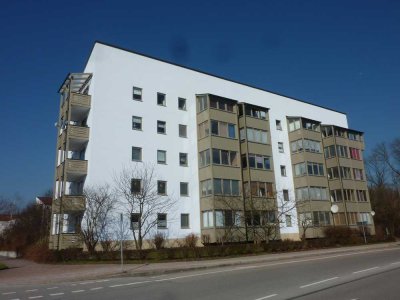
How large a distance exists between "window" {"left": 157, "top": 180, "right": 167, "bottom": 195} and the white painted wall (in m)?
0.43

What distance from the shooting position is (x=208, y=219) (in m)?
35.8

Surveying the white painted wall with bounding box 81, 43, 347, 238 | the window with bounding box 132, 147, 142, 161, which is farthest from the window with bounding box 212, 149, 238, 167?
the window with bounding box 132, 147, 142, 161

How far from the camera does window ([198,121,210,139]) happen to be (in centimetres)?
3826

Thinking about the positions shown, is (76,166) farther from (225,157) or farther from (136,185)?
(225,157)

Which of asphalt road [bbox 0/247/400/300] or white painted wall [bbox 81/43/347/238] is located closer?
asphalt road [bbox 0/247/400/300]

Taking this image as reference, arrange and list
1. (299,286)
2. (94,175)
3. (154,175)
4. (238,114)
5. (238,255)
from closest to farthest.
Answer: (299,286) < (238,255) < (94,175) < (154,175) < (238,114)

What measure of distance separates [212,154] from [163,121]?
6.19m

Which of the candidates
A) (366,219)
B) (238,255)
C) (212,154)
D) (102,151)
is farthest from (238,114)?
(366,219)

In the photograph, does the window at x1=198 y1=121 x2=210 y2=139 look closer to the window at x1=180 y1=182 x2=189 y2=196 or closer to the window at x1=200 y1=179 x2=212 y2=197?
the window at x1=200 y1=179 x2=212 y2=197

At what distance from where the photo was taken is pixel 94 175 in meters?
32.4

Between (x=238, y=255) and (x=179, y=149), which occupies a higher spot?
(x=179, y=149)

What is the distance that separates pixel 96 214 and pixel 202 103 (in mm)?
16856

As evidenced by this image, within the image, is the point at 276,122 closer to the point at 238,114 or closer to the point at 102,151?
the point at 238,114

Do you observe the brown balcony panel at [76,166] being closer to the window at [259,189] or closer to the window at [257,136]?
the window at [259,189]
